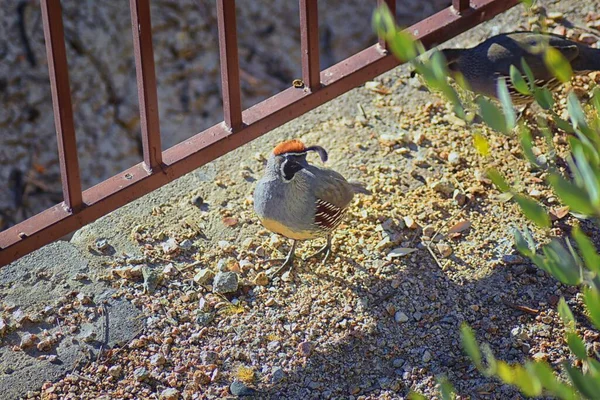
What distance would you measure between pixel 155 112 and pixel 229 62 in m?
0.36

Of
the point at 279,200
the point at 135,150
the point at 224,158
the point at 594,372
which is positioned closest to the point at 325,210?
the point at 279,200

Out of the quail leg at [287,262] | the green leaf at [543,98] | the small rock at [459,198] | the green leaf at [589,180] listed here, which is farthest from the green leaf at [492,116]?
the small rock at [459,198]

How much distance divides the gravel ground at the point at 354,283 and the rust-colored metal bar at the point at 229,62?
55 cm

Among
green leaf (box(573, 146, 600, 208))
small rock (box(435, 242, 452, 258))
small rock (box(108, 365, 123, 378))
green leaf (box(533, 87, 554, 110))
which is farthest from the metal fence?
green leaf (box(573, 146, 600, 208))

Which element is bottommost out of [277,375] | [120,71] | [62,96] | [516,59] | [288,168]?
[120,71]

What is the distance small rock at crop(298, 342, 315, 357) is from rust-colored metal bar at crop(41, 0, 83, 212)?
3.30 feet

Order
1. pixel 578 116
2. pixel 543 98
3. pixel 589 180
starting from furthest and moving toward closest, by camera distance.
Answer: pixel 543 98 < pixel 578 116 < pixel 589 180

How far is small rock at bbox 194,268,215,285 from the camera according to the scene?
373cm

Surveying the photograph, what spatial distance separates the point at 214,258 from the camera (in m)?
3.89

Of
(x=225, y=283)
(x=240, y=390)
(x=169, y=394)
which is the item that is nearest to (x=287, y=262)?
(x=225, y=283)

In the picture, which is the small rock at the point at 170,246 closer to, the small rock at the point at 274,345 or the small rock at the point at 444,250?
the small rock at the point at 274,345

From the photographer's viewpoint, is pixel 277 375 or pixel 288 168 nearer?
pixel 277 375

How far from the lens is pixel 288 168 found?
12.8 ft

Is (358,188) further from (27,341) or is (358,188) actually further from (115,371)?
(27,341)
